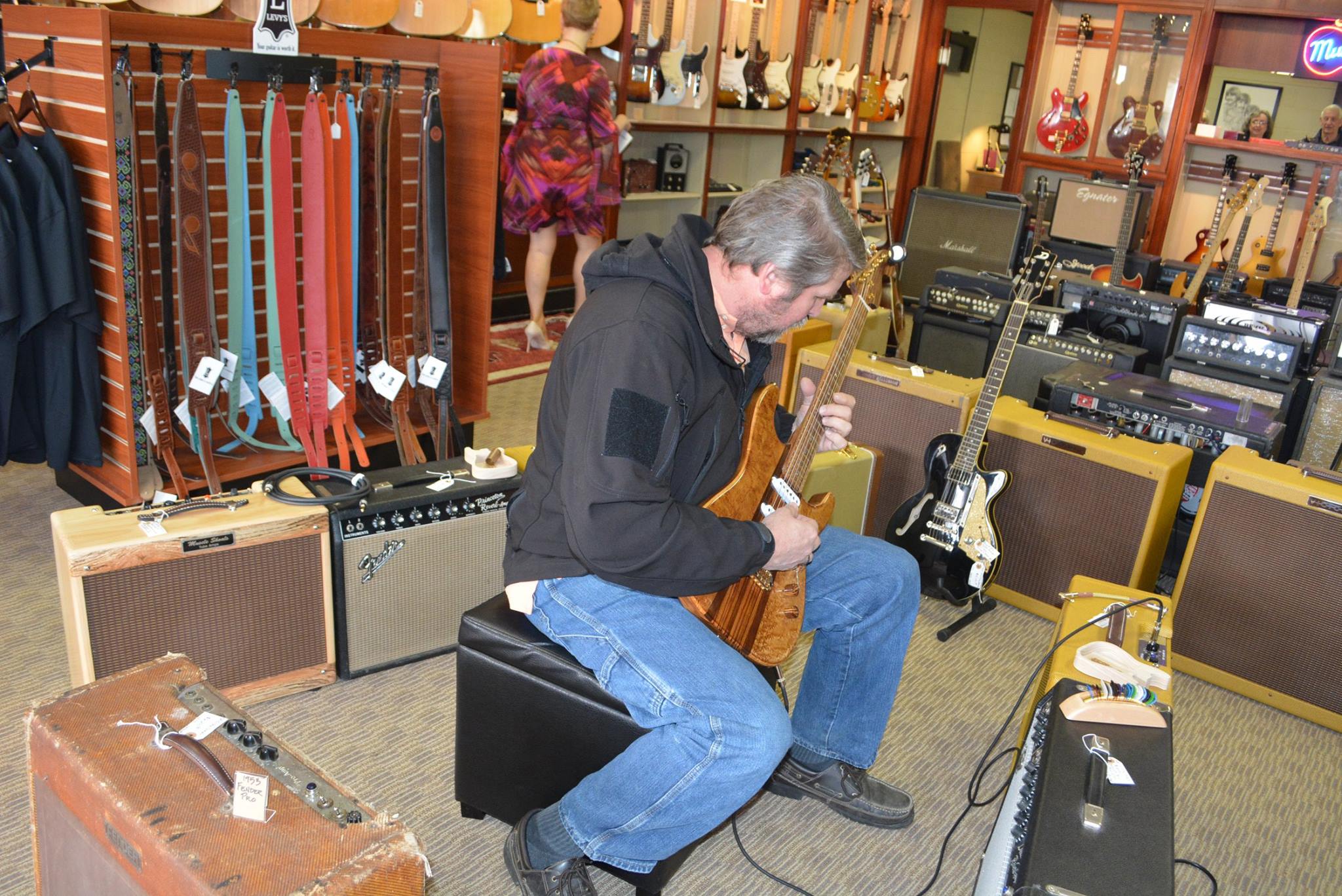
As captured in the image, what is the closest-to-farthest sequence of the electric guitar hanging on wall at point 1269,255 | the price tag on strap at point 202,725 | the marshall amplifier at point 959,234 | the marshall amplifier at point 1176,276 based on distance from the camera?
the price tag on strap at point 202,725
the marshall amplifier at point 1176,276
the electric guitar hanging on wall at point 1269,255
the marshall amplifier at point 959,234

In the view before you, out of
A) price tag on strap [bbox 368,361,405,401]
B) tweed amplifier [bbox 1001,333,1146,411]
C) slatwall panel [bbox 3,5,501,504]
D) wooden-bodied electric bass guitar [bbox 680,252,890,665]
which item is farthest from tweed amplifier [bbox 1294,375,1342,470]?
price tag on strap [bbox 368,361,405,401]

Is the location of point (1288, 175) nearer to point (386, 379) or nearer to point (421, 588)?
point (386, 379)

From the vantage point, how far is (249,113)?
283cm

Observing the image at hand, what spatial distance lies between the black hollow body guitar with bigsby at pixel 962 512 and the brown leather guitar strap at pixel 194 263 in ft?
6.12

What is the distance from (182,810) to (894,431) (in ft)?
7.76

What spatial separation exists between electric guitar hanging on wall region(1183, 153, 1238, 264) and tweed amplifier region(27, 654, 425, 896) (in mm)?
5228

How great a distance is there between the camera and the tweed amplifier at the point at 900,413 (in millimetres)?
3070

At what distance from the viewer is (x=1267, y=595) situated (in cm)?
260

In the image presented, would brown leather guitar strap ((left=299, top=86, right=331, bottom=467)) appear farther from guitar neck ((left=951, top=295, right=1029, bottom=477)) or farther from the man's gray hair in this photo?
guitar neck ((left=951, top=295, right=1029, bottom=477))

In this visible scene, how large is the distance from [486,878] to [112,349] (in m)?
1.69

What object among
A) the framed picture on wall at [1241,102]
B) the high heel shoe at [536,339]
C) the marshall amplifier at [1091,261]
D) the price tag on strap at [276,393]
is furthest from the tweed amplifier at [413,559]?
the framed picture on wall at [1241,102]

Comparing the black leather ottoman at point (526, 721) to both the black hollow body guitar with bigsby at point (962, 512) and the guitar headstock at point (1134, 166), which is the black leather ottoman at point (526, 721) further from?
the guitar headstock at point (1134, 166)

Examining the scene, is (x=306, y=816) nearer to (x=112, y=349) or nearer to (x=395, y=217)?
(x=112, y=349)

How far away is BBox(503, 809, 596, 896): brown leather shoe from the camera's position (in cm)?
→ 173
